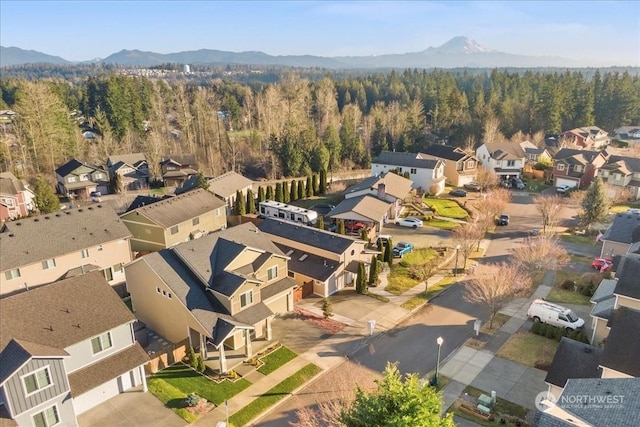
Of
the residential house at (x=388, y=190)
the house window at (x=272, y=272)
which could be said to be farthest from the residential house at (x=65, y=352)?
the residential house at (x=388, y=190)

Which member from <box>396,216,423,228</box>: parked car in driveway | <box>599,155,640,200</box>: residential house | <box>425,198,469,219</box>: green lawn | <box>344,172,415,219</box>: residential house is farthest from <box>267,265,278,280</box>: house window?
<box>599,155,640,200</box>: residential house

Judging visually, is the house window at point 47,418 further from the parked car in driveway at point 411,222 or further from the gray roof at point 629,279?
the parked car in driveway at point 411,222

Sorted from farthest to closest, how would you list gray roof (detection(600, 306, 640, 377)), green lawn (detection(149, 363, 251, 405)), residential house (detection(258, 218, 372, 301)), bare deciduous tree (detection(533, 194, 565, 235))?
bare deciduous tree (detection(533, 194, 565, 235))
residential house (detection(258, 218, 372, 301))
green lawn (detection(149, 363, 251, 405))
gray roof (detection(600, 306, 640, 377))

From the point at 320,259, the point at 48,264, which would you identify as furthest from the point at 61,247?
the point at 320,259

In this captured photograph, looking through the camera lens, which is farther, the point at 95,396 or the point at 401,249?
the point at 401,249

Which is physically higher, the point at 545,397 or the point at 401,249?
the point at 401,249

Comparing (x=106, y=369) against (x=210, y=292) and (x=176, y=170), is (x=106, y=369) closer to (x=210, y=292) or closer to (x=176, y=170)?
(x=210, y=292)

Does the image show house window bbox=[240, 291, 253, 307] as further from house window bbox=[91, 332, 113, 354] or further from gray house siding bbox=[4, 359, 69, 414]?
gray house siding bbox=[4, 359, 69, 414]
